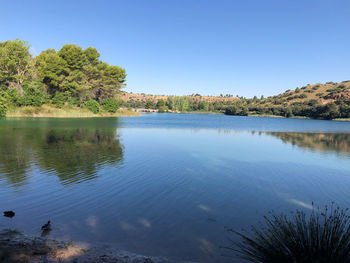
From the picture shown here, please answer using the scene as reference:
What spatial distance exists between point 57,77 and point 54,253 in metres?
62.4

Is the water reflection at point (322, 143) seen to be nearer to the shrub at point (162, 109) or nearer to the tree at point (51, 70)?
the tree at point (51, 70)

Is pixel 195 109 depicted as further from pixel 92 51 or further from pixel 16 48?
pixel 16 48

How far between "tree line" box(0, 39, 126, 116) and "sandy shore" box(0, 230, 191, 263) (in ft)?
171

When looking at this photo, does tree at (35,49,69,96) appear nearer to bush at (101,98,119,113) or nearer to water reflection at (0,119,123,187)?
bush at (101,98,119,113)

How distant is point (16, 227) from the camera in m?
5.77

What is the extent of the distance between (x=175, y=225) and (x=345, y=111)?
116 metres

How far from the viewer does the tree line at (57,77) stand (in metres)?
53.0

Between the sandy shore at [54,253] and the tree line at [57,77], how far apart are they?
5218cm

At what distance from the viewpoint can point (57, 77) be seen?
58969mm

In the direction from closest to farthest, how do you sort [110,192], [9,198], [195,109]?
[9,198]
[110,192]
[195,109]

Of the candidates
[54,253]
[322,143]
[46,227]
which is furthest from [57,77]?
[54,253]

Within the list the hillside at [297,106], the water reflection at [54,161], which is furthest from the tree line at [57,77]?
the water reflection at [54,161]

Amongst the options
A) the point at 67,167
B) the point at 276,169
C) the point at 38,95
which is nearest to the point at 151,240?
the point at 67,167

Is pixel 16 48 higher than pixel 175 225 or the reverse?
Answer: higher
